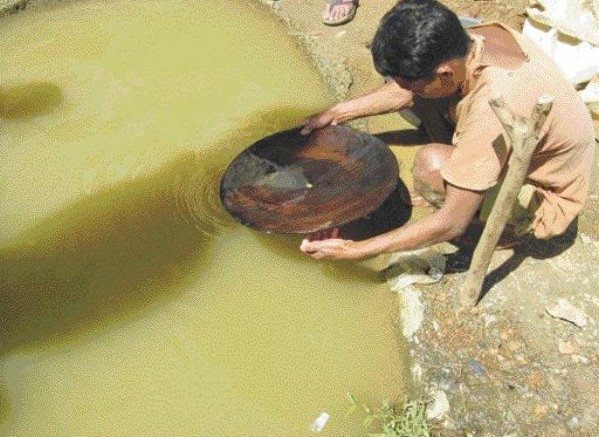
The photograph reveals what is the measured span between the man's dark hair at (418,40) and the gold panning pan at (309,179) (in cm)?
82

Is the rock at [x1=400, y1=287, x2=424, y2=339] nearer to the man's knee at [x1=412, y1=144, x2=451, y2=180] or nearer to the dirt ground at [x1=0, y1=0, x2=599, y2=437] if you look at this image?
the dirt ground at [x1=0, y1=0, x2=599, y2=437]

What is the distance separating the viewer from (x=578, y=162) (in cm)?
268

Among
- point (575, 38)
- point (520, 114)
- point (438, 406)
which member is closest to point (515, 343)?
point (438, 406)

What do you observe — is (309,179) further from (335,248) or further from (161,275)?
(161,275)

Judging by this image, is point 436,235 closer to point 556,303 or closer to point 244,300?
point 556,303

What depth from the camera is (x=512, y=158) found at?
7.59ft

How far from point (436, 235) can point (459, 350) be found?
61 centimetres

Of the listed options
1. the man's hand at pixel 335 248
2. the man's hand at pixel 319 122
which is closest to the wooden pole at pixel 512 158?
the man's hand at pixel 335 248

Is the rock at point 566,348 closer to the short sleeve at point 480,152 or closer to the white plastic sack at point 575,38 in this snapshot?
the short sleeve at point 480,152

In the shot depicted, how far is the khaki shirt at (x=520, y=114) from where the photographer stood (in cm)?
242

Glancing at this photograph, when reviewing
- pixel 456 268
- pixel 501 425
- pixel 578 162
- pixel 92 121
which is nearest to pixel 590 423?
pixel 501 425

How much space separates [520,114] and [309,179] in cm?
134

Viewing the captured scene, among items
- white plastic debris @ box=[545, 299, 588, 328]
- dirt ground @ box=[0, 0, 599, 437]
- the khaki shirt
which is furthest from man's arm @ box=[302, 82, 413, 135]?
white plastic debris @ box=[545, 299, 588, 328]

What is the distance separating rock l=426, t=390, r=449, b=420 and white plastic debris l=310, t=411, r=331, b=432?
17.8 inches
